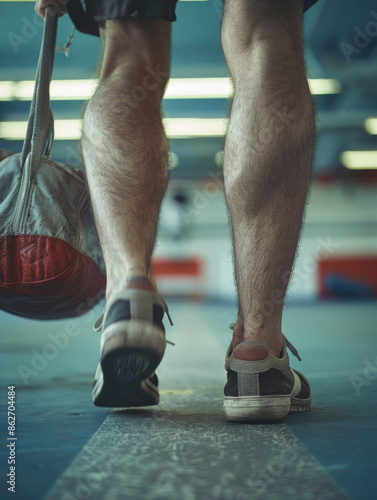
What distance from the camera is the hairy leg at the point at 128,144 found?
3.21 feet

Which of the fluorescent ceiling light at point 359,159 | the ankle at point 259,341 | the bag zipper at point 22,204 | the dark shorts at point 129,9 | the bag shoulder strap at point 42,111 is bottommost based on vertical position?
the ankle at point 259,341

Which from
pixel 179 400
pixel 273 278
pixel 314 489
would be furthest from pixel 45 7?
pixel 314 489

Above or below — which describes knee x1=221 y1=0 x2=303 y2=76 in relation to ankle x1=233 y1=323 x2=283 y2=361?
above

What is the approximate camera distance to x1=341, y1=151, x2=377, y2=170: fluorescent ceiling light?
42.2ft

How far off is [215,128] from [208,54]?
276 cm

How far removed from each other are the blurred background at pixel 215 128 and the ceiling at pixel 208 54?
0.02 metres

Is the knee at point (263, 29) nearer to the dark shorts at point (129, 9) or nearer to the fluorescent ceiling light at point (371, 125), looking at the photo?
the dark shorts at point (129, 9)

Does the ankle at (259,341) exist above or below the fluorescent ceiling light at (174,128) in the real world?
below

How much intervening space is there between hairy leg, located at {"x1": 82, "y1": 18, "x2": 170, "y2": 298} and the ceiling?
459 cm

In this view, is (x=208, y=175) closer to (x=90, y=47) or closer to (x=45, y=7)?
(x=90, y=47)

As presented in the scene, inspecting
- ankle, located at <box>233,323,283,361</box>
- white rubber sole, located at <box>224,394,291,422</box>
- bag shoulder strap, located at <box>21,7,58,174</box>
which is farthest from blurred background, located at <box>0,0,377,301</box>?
white rubber sole, located at <box>224,394,291,422</box>

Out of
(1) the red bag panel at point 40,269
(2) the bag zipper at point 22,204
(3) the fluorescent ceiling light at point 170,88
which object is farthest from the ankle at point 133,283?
(3) the fluorescent ceiling light at point 170,88

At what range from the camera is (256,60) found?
0.99m

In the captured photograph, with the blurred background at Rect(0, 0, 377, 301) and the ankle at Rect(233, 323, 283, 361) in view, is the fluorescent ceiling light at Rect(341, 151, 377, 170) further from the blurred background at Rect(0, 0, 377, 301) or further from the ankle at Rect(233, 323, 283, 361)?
the ankle at Rect(233, 323, 283, 361)
